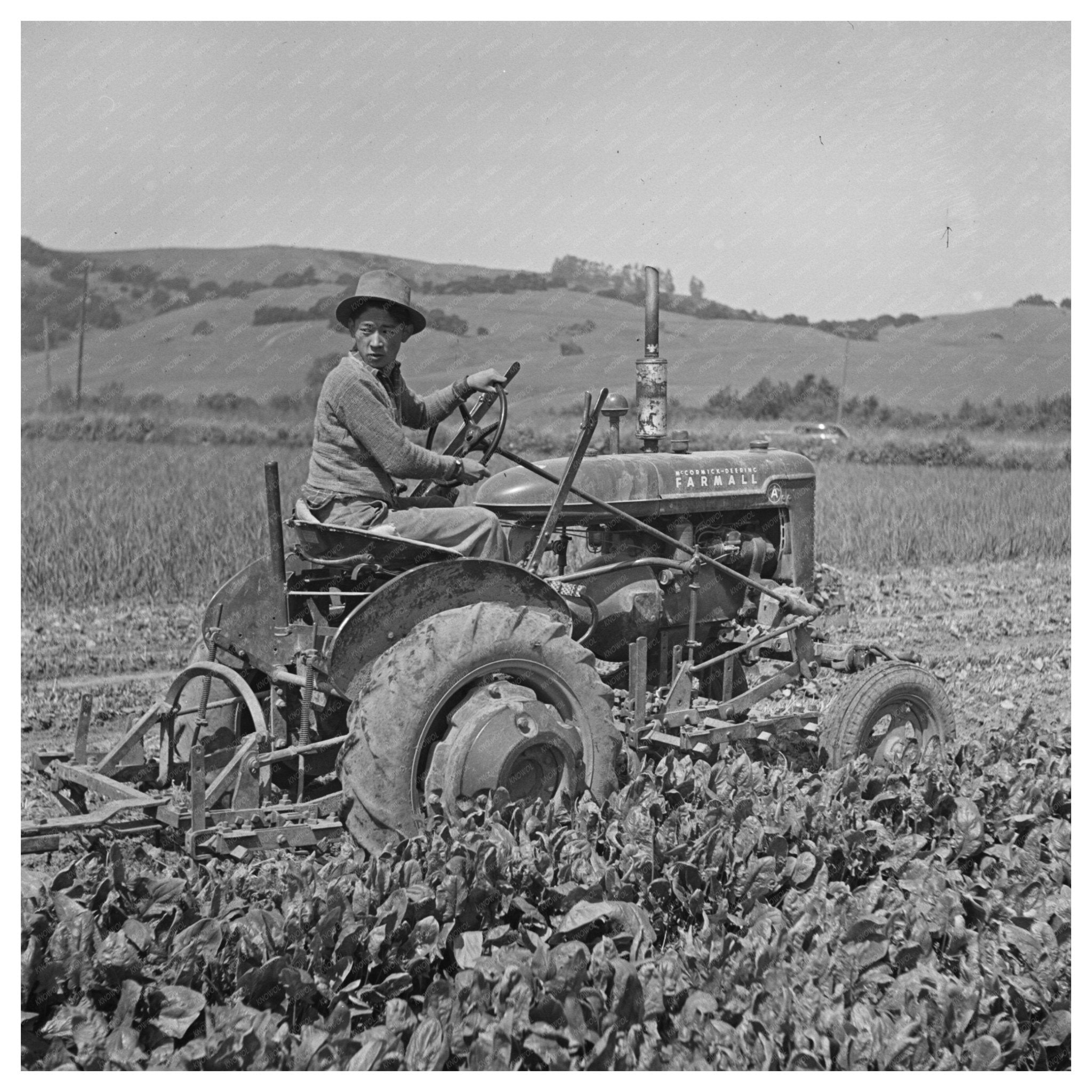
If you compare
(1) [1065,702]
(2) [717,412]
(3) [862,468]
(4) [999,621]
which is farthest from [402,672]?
(2) [717,412]

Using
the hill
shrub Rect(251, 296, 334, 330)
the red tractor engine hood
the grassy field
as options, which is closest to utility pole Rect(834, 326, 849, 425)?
the hill

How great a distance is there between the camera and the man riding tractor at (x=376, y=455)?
12.3 feet

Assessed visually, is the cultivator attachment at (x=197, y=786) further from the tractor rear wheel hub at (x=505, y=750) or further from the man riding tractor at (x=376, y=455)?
the man riding tractor at (x=376, y=455)

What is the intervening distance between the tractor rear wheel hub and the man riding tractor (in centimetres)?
60

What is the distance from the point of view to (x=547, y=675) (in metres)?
3.67

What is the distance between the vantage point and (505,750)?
339 cm

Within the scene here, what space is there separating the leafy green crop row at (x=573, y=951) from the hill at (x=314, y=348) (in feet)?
43.4

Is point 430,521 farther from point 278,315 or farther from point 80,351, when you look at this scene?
point 278,315

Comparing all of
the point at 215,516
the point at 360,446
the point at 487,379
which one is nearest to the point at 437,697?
the point at 360,446

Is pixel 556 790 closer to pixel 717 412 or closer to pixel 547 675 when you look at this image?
pixel 547 675

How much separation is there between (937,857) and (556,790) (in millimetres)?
1298

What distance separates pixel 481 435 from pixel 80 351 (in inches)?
585

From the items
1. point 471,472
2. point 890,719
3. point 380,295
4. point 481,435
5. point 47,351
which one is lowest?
point 890,719

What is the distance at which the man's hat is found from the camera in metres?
3.83
